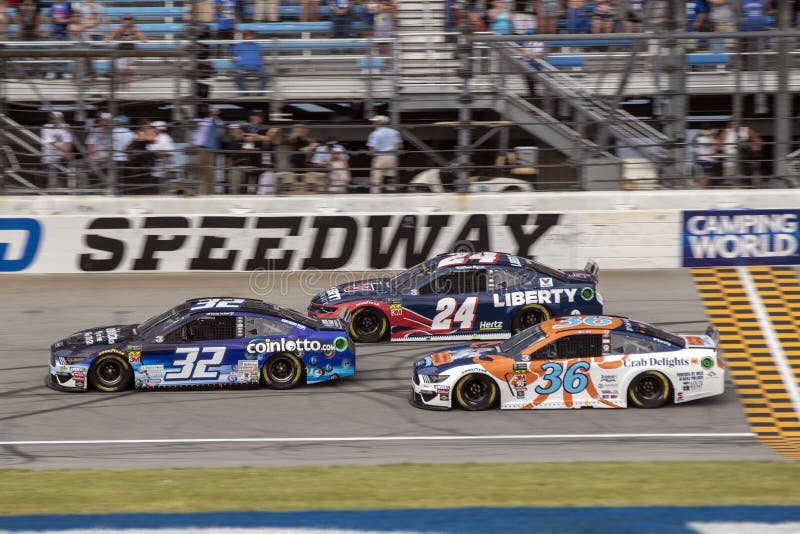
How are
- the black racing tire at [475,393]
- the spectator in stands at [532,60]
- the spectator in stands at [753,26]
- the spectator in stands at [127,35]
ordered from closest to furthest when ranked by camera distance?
the black racing tire at [475,393]
the spectator in stands at [532,60]
the spectator in stands at [753,26]
the spectator in stands at [127,35]

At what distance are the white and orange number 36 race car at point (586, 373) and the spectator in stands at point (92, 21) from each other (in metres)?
11.3

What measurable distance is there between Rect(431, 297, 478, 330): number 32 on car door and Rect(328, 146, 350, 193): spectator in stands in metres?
4.38

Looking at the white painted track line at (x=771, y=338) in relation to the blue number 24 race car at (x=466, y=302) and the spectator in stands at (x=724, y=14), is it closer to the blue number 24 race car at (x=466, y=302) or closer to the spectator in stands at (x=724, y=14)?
the blue number 24 race car at (x=466, y=302)

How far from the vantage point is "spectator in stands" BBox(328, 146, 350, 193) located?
17.9 metres

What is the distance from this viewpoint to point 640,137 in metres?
18.5

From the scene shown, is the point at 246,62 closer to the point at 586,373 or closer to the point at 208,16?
the point at 208,16

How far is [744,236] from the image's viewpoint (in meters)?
17.3

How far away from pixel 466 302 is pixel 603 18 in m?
7.85

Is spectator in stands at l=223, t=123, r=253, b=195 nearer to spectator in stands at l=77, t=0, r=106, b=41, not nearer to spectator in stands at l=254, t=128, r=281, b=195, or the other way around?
spectator in stands at l=254, t=128, r=281, b=195

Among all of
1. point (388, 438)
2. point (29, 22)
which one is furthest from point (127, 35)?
point (388, 438)

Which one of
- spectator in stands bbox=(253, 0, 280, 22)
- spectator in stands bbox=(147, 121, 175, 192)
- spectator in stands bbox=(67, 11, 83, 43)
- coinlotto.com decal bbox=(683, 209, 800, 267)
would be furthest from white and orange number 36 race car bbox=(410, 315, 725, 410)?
spectator in stands bbox=(67, 11, 83, 43)

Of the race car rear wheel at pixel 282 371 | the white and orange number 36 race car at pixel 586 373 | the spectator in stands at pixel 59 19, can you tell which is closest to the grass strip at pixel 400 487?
the white and orange number 36 race car at pixel 586 373

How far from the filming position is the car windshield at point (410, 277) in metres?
14.3

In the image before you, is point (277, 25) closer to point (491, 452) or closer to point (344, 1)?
point (344, 1)
